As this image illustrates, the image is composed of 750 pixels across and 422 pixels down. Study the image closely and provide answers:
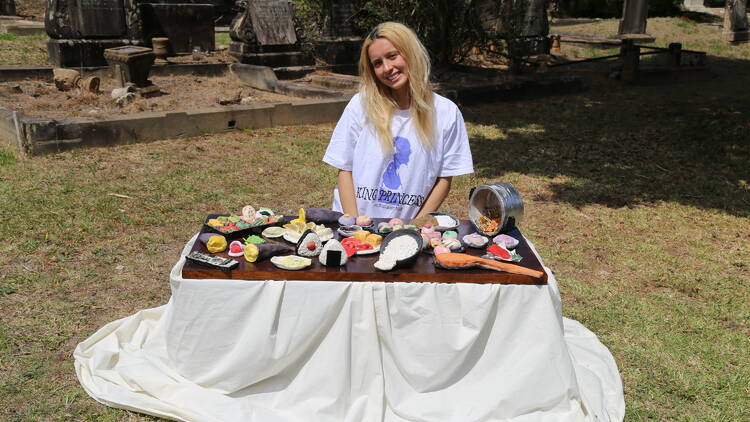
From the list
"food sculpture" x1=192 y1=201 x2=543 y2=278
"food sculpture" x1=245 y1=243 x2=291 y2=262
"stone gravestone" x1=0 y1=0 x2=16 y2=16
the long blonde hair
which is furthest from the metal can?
"stone gravestone" x1=0 y1=0 x2=16 y2=16

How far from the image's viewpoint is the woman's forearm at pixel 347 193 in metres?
3.58

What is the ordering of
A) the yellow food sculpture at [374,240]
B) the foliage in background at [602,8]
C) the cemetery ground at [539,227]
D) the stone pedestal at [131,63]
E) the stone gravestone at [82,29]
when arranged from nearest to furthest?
1. the yellow food sculpture at [374,240]
2. the cemetery ground at [539,227]
3. the stone pedestal at [131,63]
4. the stone gravestone at [82,29]
5. the foliage in background at [602,8]

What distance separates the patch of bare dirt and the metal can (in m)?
5.87

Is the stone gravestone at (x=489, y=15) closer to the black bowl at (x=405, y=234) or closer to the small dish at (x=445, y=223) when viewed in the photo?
the small dish at (x=445, y=223)

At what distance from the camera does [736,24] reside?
1861 centimetres

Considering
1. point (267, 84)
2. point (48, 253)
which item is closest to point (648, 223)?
point (48, 253)

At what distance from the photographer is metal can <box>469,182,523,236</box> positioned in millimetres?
3098

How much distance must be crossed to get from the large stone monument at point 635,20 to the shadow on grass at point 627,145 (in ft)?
26.5

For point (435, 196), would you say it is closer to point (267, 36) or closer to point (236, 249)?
point (236, 249)

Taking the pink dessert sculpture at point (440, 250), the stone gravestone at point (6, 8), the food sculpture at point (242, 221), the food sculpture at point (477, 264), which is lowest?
the food sculpture at point (477, 264)

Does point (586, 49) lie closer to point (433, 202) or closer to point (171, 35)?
point (171, 35)

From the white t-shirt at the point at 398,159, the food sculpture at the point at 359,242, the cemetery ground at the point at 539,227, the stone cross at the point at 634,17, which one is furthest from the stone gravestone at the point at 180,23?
the stone cross at the point at 634,17

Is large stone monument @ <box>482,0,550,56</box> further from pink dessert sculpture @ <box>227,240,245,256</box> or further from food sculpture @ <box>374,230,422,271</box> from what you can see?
pink dessert sculpture @ <box>227,240,245,256</box>

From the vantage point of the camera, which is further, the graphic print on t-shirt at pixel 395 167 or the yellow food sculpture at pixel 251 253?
the graphic print on t-shirt at pixel 395 167
